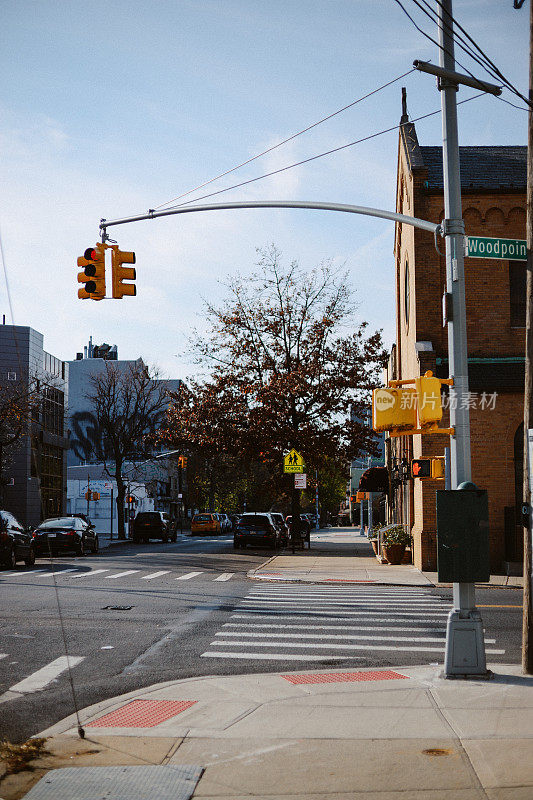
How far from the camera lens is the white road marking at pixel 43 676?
8544mm

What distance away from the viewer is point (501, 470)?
74.5 feet

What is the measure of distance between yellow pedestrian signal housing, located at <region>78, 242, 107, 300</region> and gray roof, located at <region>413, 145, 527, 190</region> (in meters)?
13.2

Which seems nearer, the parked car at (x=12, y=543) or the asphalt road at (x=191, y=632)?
the asphalt road at (x=191, y=632)

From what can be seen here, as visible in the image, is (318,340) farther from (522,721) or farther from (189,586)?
(522,721)

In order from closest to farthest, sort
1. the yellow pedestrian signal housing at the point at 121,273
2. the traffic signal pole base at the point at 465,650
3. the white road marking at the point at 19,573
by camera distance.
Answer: the traffic signal pole base at the point at 465,650 < the yellow pedestrian signal housing at the point at 121,273 < the white road marking at the point at 19,573

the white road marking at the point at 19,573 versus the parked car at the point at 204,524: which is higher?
the white road marking at the point at 19,573

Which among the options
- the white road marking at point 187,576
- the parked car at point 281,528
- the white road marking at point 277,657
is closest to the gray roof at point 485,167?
the white road marking at point 187,576

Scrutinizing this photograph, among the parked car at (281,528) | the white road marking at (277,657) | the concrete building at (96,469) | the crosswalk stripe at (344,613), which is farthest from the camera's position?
the concrete building at (96,469)

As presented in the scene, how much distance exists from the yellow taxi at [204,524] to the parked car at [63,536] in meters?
33.0

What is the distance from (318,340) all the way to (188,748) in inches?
1300

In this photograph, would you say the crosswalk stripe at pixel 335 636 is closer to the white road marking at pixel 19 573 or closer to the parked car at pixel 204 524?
the white road marking at pixel 19 573

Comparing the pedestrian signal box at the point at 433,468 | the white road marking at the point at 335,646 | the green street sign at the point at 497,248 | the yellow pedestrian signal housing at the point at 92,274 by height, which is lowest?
the white road marking at the point at 335,646

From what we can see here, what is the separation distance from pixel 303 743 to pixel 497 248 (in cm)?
572

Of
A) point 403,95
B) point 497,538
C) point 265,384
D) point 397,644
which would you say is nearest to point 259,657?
point 397,644
